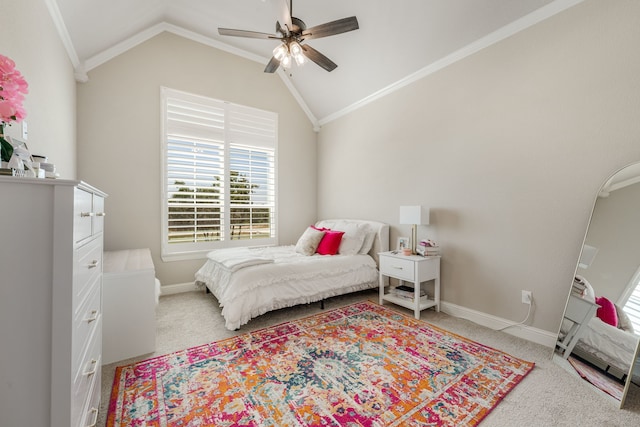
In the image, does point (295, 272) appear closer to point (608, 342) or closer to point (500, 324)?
point (500, 324)

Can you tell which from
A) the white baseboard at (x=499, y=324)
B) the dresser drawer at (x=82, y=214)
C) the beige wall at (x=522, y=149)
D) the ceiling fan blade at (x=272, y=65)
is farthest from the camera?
the ceiling fan blade at (x=272, y=65)

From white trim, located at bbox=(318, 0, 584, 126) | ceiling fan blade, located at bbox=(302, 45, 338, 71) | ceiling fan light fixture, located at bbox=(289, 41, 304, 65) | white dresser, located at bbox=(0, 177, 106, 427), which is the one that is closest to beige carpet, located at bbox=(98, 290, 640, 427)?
white dresser, located at bbox=(0, 177, 106, 427)

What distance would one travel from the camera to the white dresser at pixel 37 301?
29.9 inches

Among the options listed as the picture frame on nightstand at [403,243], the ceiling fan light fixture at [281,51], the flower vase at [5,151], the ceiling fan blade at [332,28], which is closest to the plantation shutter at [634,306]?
the picture frame on nightstand at [403,243]

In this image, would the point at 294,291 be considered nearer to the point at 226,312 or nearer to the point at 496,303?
the point at 226,312

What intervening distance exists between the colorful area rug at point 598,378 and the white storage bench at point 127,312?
3.16 m

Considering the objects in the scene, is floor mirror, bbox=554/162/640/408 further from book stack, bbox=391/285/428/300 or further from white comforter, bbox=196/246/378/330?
white comforter, bbox=196/246/378/330

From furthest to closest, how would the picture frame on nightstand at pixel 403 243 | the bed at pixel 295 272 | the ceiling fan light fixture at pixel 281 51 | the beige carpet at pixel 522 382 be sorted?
the picture frame on nightstand at pixel 403 243, the bed at pixel 295 272, the ceiling fan light fixture at pixel 281 51, the beige carpet at pixel 522 382

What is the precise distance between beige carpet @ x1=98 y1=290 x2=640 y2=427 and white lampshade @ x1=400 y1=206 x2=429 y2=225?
3.40 ft

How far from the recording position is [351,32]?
127 inches

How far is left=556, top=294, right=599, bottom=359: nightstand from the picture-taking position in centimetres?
193

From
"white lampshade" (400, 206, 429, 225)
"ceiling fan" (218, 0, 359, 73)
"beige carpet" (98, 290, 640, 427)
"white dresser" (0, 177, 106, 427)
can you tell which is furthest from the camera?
"white lampshade" (400, 206, 429, 225)

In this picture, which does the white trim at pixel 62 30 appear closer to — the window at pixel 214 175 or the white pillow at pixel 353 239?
the window at pixel 214 175

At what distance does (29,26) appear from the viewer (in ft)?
5.77
